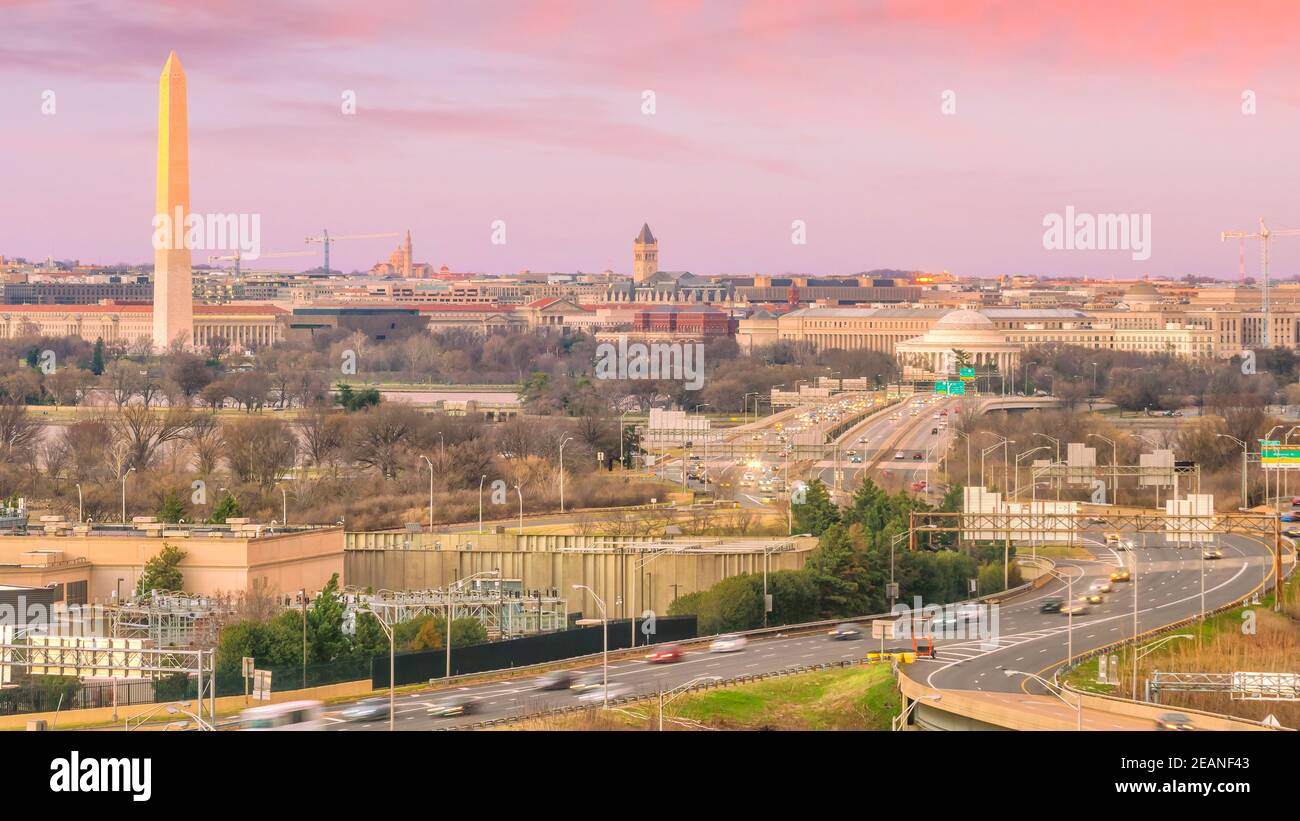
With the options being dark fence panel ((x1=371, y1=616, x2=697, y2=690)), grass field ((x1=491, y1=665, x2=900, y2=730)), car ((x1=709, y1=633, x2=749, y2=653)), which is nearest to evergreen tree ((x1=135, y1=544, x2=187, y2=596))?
dark fence panel ((x1=371, y1=616, x2=697, y2=690))

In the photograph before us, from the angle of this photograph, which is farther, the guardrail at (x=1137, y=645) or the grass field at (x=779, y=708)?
the grass field at (x=779, y=708)

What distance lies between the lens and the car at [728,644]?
35.5 m

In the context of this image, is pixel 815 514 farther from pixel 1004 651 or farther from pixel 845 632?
pixel 1004 651

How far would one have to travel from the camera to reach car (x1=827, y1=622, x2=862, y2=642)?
122 feet

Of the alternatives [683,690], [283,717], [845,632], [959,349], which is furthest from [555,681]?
[959,349]

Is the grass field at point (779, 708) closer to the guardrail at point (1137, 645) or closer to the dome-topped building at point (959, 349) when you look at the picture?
the guardrail at point (1137, 645)

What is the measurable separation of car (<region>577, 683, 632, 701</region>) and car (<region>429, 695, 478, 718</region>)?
142cm

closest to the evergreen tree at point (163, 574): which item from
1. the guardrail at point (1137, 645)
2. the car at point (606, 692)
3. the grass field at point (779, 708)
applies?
the car at point (606, 692)

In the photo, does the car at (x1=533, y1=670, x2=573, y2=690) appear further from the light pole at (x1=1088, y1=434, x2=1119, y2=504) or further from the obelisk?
the obelisk

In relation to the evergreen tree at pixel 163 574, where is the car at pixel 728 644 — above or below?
below

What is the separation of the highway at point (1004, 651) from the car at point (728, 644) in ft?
0.59

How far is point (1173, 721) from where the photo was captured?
25.5 meters

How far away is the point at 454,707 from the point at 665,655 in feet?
20.9

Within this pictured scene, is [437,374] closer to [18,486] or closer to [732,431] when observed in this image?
[732,431]
